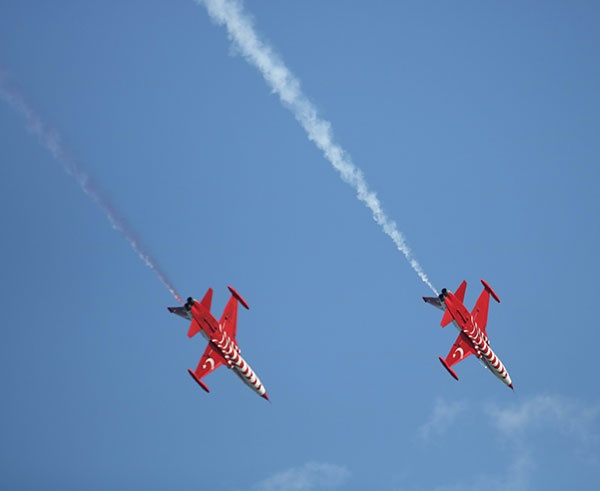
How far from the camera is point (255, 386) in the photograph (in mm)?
97688

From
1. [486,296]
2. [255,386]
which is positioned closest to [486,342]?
[486,296]

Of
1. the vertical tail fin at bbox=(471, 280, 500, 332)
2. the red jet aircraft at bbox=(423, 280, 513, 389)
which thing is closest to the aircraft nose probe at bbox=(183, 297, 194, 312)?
the red jet aircraft at bbox=(423, 280, 513, 389)

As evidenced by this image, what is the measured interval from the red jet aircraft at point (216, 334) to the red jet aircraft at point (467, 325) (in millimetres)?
11716

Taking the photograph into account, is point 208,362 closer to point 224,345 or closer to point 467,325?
point 224,345

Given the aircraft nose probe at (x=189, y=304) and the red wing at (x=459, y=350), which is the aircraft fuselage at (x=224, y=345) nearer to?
the aircraft nose probe at (x=189, y=304)

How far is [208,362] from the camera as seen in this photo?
94750 millimetres

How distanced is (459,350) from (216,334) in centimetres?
1610

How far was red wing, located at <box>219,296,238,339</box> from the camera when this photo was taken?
94.9 m

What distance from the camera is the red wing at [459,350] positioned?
326 ft

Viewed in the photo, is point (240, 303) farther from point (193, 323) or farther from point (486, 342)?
point (486, 342)

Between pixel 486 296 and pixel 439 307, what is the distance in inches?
202

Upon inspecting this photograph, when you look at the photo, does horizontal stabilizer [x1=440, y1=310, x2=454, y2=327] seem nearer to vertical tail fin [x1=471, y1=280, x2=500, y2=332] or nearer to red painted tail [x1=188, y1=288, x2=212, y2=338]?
vertical tail fin [x1=471, y1=280, x2=500, y2=332]

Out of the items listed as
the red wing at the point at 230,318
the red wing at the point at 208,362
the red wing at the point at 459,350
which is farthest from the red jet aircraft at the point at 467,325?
the red wing at the point at 208,362

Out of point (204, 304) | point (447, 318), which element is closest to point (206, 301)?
point (204, 304)
